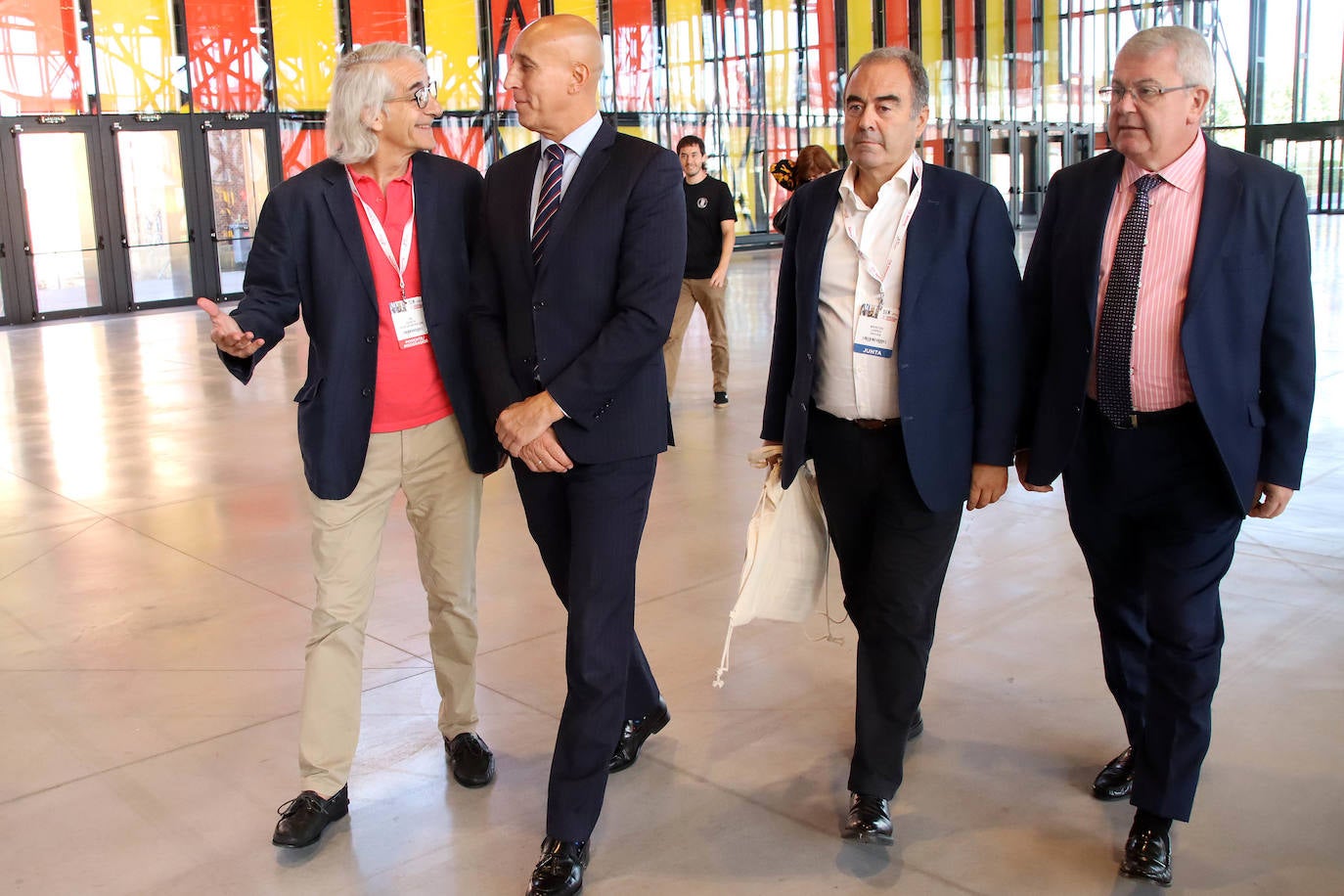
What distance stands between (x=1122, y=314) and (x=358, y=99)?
183 centimetres

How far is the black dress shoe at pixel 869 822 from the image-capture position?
2902mm

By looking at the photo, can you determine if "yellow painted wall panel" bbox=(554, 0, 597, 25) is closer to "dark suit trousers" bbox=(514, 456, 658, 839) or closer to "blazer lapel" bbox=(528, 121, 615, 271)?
"blazer lapel" bbox=(528, 121, 615, 271)

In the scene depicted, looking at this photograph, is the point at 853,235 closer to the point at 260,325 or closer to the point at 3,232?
the point at 260,325

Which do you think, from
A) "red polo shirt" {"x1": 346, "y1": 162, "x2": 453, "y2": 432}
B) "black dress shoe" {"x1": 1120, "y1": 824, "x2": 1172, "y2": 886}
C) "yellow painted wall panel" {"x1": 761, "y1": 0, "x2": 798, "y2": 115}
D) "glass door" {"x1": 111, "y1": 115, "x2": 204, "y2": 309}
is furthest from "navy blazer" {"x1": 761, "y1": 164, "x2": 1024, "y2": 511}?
"yellow painted wall panel" {"x1": 761, "y1": 0, "x2": 798, "y2": 115}

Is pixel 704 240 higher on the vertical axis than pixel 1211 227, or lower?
lower

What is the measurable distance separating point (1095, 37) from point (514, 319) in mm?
35342

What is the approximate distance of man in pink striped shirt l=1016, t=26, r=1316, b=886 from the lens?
263cm

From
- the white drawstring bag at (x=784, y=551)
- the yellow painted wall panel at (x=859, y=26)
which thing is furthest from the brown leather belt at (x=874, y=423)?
the yellow painted wall panel at (x=859, y=26)

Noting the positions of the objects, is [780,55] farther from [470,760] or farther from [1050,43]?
[470,760]

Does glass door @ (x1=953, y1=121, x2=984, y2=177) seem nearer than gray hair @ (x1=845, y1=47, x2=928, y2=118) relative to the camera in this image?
No

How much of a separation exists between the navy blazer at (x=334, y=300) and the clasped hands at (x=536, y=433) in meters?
0.37


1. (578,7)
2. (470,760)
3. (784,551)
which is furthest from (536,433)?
(578,7)

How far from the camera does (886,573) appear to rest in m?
2.92

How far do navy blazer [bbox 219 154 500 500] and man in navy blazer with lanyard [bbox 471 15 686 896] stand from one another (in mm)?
227
